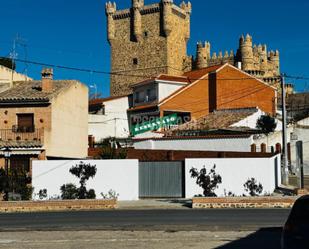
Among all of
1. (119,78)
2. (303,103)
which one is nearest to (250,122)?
(303,103)

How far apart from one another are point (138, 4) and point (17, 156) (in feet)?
176

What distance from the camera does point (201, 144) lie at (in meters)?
40.6

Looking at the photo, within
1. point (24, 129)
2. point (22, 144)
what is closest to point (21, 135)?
point (24, 129)

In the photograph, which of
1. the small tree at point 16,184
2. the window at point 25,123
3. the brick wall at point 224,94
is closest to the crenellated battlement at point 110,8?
the brick wall at point 224,94

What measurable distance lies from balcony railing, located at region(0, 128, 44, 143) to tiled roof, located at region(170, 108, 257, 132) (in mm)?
15748

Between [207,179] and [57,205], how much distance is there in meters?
8.37

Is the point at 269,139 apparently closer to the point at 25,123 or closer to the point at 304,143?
the point at 304,143

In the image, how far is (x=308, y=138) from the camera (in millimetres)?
43656

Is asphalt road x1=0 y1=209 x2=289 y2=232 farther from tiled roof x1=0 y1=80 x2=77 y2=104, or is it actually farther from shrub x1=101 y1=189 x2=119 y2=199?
tiled roof x1=0 y1=80 x2=77 y2=104

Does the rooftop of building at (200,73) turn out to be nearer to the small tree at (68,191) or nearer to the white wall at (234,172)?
the white wall at (234,172)

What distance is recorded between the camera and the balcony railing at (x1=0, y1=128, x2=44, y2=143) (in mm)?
35281

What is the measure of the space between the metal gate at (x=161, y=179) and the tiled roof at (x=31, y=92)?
9215 millimetres

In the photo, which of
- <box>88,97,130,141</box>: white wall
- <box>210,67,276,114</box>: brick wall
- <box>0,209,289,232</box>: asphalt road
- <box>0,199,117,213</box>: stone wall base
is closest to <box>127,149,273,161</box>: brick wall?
<box>0,199,117,213</box>: stone wall base

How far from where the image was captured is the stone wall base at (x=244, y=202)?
950 inches
